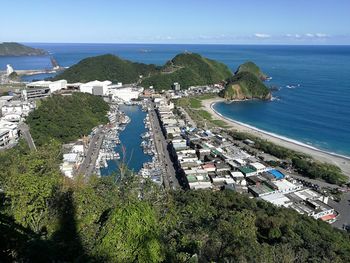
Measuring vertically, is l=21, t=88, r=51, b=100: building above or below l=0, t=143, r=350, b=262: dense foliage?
below

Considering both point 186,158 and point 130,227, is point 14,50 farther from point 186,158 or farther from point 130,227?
point 130,227

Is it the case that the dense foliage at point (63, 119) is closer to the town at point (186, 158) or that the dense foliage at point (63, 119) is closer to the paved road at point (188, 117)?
the town at point (186, 158)

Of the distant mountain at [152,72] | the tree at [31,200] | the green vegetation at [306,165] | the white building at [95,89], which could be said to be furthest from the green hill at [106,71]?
the tree at [31,200]

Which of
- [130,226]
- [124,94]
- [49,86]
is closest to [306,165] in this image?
[130,226]

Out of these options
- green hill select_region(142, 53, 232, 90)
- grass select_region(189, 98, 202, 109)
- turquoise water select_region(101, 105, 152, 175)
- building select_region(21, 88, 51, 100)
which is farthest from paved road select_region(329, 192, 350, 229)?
green hill select_region(142, 53, 232, 90)

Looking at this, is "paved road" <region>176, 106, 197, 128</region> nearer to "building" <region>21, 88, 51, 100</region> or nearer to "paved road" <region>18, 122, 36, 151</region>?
"paved road" <region>18, 122, 36, 151</region>

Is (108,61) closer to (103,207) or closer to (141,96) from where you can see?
(141,96)

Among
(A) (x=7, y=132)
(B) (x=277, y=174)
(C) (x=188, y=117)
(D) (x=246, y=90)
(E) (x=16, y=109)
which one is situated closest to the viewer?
(B) (x=277, y=174)
